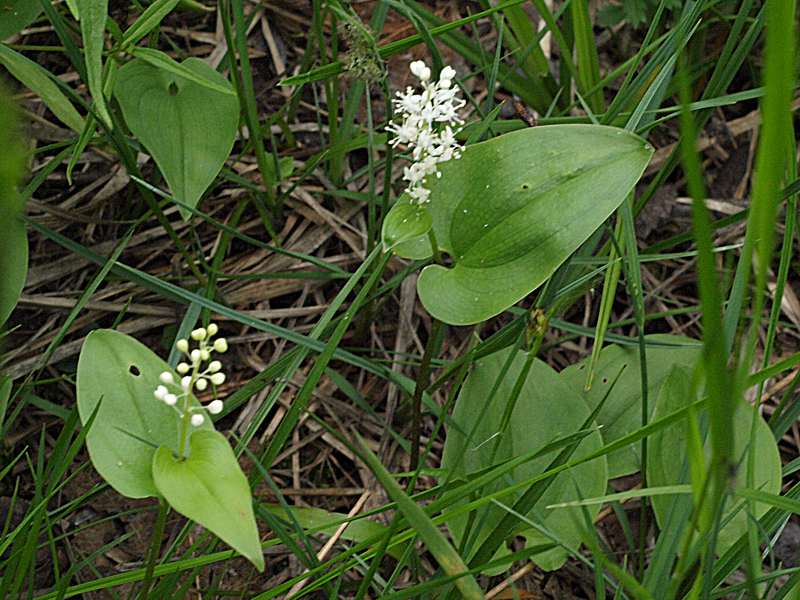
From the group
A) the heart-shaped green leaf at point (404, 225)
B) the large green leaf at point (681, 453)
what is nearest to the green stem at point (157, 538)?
the heart-shaped green leaf at point (404, 225)

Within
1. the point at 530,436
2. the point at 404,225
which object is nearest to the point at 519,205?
the point at 404,225

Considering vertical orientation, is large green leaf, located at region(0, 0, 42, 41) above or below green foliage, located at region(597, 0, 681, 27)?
above

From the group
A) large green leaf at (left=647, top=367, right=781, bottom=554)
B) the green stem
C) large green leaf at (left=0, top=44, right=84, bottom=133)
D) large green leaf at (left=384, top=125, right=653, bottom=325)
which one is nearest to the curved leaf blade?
large green leaf at (left=384, top=125, right=653, bottom=325)

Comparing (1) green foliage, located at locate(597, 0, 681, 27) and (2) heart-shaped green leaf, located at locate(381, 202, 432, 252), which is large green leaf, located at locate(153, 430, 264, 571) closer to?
(2) heart-shaped green leaf, located at locate(381, 202, 432, 252)

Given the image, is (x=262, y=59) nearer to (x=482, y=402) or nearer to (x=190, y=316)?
(x=190, y=316)

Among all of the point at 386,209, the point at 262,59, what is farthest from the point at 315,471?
the point at 262,59

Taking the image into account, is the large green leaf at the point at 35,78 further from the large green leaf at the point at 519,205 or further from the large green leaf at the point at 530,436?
the large green leaf at the point at 530,436
